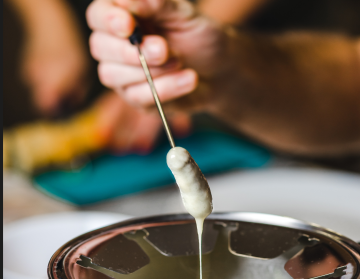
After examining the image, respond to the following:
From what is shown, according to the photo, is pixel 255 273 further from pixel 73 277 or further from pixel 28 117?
pixel 28 117

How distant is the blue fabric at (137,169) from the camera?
1183 millimetres

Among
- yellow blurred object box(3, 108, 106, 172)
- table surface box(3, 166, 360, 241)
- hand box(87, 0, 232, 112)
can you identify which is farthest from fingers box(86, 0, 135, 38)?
yellow blurred object box(3, 108, 106, 172)

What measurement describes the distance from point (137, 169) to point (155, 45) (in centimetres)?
75

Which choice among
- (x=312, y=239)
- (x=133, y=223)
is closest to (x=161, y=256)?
(x=133, y=223)

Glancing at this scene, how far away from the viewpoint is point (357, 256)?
16.9 inches

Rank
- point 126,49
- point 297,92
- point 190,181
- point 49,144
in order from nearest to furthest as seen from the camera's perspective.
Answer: point 190,181, point 126,49, point 297,92, point 49,144

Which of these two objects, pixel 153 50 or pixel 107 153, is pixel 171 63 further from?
pixel 107 153

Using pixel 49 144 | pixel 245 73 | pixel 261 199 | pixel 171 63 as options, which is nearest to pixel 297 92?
pixel 245 73

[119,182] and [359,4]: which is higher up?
[359,4]

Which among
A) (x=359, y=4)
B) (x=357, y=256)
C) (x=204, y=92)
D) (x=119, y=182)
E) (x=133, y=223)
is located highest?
(x=359, y=4)

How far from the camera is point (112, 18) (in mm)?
640

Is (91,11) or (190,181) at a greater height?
(91,11)

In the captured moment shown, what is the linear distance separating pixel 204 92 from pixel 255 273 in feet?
2.06

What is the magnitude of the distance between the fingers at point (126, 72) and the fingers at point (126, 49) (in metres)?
0.02
